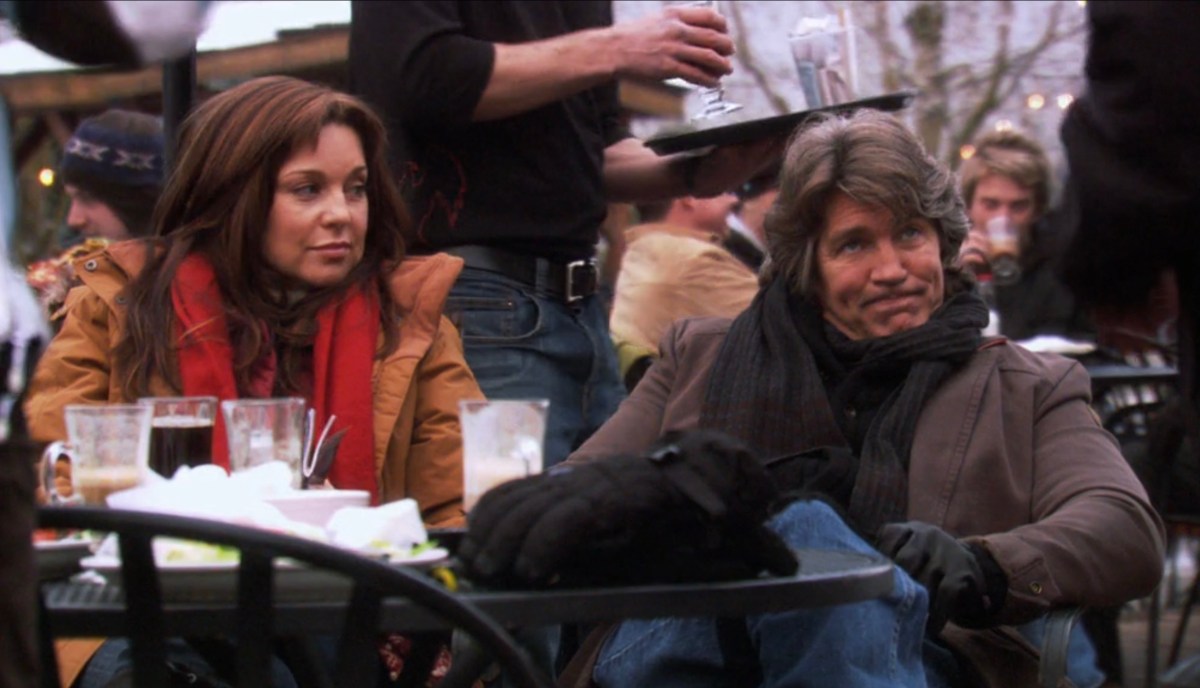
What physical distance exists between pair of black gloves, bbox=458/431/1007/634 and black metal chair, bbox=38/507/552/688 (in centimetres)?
12

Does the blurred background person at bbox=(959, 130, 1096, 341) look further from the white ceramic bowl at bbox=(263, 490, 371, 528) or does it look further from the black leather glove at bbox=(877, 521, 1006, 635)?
the white ceramic bowl at bbox=(263, 490, 371, 528)

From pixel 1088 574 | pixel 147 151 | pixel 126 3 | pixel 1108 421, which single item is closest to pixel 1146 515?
pixel 1088 574

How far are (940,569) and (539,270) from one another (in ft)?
4.26

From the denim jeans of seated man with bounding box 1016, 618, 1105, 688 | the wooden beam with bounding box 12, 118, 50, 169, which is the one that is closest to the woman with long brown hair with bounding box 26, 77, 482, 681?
the denim jeans of seated man with bounding box 1016, 618, 1105, 688

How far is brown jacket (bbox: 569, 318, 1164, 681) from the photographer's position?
2719 mm

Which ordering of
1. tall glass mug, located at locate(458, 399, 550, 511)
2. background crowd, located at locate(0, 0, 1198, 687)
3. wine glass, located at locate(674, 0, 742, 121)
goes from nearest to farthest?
background crowd, located at locate(0, 0, 1198, 687)
tall glass mug, located at locate(458, 399, 550, 511)
wine glass, located at locate(674, 0, 742, 121)

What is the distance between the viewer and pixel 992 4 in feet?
38.3

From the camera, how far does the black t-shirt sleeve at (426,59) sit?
3.45m

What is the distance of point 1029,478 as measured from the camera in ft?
9.77

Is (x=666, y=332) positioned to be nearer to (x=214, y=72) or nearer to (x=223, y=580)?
(x=223, y=580)

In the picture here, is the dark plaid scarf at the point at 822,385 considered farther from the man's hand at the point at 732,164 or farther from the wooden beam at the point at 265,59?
the wooden beam at the point at 265,59

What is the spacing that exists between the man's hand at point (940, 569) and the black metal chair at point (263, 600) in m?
0.95

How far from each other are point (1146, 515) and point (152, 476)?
158 centimetres

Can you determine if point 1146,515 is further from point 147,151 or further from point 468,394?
point 147,151
